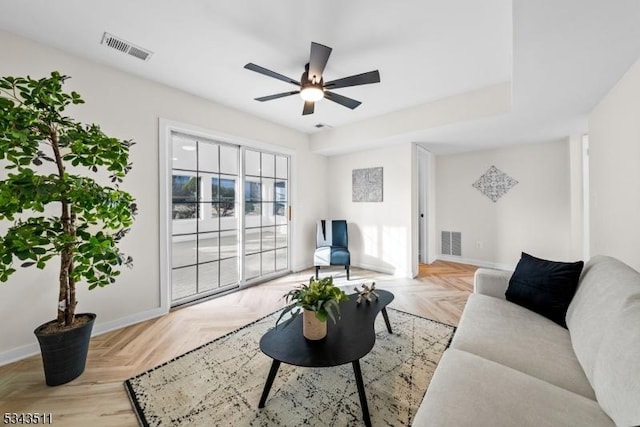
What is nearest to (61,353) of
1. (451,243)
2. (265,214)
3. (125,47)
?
(125,47)

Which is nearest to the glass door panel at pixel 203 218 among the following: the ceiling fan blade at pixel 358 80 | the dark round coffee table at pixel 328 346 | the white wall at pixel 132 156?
the white wall at pixel 132 156

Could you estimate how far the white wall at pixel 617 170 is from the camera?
1.81 m

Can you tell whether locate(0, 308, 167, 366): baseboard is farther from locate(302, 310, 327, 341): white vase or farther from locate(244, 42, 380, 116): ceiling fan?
locate(244, 42, 380, 116): ceiling fan

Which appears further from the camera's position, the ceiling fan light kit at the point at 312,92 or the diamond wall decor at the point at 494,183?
the diamond wall decor at the point at 494,183

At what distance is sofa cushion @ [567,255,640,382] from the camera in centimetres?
108

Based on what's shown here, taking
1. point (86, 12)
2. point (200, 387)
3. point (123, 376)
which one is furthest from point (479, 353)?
point (86, 12)

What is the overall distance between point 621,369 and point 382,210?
3506 millimetres

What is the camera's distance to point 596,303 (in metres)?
1.26

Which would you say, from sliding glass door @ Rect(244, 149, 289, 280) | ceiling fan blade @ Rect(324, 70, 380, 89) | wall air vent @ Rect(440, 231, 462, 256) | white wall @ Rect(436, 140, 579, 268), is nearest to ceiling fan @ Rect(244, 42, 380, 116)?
ceiling fan blade @ Rect(324, 70, 380, 89)

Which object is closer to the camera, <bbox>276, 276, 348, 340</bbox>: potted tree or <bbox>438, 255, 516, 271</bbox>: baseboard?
<bbox>276, 276, 348, 340</bbox>: potted tree

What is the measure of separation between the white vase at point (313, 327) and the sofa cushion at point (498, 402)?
2.15 ft

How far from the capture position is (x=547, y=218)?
157 inches

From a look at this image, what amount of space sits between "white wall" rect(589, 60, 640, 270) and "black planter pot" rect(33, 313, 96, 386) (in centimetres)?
403

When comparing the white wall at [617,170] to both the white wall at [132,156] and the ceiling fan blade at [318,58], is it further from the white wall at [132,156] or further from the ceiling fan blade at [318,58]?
the white wall at [132,156]
